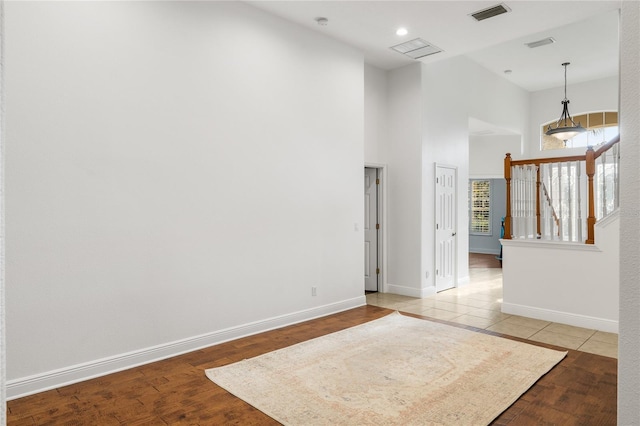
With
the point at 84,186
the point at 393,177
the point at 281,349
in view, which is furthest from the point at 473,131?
the point at 84,186

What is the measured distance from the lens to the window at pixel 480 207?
11.9 meters

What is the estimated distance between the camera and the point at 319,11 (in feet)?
14.9

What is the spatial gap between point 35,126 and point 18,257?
98 cm

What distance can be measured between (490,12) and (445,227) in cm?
335

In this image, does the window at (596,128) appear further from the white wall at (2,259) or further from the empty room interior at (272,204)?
the white wall at (2,259)

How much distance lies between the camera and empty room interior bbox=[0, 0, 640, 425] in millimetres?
2922

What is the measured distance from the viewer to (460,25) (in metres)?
4.89

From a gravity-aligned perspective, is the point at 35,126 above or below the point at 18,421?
above

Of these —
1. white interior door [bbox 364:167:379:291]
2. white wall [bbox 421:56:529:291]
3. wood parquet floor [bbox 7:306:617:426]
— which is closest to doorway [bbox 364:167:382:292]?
white interior door [bbox 364:167:379:291]

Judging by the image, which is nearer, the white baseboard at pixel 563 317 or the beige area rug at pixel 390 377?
the beige area rug at pixel 390 377

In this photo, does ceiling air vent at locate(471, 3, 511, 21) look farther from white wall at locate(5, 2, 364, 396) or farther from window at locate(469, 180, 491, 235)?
window at locate(469, 180, 491, 235)

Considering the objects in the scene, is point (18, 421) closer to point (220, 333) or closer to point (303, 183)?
point (220, 333)

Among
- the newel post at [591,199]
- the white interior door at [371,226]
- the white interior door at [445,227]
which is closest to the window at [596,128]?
the white interior door at [445,227]

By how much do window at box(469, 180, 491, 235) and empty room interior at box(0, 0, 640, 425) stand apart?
4.79 meters
